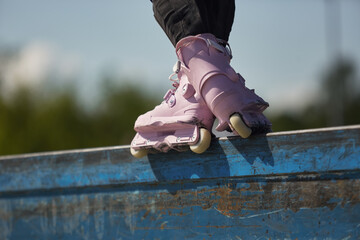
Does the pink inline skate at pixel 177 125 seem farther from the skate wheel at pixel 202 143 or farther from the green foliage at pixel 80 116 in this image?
the green foliage at pixel 80 116

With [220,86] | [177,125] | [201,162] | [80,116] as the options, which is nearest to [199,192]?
[201,162]

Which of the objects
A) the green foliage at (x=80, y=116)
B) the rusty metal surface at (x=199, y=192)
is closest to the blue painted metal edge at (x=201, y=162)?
the rusty metal surface at (x=199, y=192)

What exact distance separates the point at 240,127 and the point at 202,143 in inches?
7.3

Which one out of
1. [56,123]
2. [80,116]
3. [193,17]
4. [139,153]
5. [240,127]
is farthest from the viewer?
[80,116]

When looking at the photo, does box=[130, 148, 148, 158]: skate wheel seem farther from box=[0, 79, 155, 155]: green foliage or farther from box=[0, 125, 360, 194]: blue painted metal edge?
box=[0, 79, 155, 155]: green foliage

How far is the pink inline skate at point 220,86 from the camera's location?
7.03 feet

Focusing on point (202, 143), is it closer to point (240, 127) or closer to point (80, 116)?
point (240, 127)

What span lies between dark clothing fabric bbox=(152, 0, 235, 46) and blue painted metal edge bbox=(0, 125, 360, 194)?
492 millimetres

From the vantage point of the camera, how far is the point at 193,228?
2273 mm

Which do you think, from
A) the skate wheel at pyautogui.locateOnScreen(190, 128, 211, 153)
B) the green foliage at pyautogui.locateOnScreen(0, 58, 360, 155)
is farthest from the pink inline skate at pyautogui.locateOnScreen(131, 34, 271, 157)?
the green foliage at pyautogui.locateOnScreen(0, 58, 360, 155)

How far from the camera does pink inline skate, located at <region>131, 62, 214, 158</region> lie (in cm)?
→ 222

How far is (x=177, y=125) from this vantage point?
2.28 metres

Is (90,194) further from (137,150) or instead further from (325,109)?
(325,109)

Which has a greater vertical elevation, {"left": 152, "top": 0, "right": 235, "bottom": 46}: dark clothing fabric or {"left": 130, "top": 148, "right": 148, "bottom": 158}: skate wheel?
{"left": 152, "top": 0, "right": 235, "bottom": 46}: dark clothing fabric
